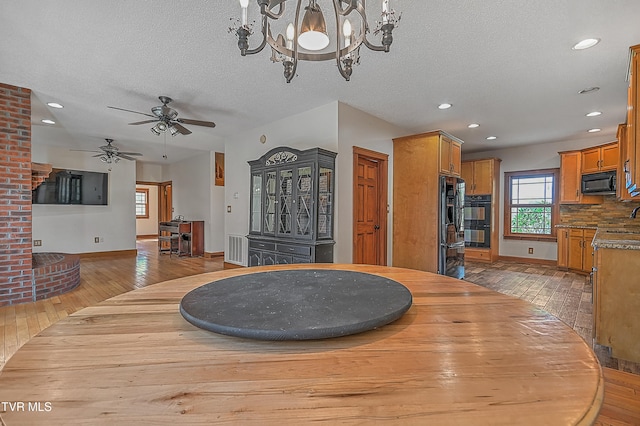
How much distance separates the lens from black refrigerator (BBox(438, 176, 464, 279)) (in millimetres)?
4141

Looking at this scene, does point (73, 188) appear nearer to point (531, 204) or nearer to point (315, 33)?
point (315, 33)

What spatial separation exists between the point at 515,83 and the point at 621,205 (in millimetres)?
3899

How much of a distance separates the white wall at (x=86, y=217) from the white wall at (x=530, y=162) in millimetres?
8564

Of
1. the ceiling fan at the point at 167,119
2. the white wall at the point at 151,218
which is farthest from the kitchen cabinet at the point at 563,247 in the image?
the white wall at the point at 151,218

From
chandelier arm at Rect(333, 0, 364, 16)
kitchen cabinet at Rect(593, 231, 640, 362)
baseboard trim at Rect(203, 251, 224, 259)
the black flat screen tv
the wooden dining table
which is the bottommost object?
baseboard trim at Rect(203, 251, 224, 259)

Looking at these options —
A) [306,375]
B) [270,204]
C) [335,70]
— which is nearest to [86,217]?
[270,204]

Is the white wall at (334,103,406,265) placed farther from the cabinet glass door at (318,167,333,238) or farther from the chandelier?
the chandelier

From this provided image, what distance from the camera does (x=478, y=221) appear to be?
21.3ft

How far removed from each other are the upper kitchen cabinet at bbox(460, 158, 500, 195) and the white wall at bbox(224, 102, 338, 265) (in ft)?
13.2

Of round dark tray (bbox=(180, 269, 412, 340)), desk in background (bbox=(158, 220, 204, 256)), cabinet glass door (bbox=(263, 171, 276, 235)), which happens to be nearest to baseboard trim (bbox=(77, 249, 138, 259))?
desk in background (bbox=(158, 220, 204, 256))

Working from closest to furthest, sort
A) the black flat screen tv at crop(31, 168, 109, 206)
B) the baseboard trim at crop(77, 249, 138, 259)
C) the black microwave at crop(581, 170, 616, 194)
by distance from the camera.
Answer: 1. the black microwave at crop(581, 170, 616, 194)
2. the black flat screen tv at crop(31, 168, 109, 206)
3. the baseboard trim at crop(77, 249, 138, 259)

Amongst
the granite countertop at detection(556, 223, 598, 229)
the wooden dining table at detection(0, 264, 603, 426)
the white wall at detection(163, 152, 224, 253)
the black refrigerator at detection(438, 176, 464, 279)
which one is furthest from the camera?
the white wall at detection(163, 152, 224, 253)

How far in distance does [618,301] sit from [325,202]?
2701 millimetres

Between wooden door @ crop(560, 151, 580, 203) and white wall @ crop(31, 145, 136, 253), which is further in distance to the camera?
white wall @ crop(31, 145, 136, 253)
